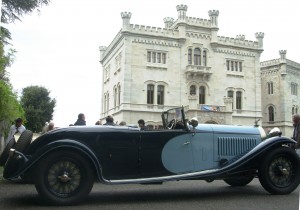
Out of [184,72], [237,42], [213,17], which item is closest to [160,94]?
[184,72]

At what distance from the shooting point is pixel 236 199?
534 centimetres

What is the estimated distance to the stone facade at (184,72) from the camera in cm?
2964

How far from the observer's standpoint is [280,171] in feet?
19.3

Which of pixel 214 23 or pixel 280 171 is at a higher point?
pixel 214 23

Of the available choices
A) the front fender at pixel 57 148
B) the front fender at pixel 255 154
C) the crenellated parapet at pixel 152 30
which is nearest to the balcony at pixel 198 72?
the crenellated parapet at pixel 152 30

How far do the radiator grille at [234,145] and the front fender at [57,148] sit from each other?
2181mm

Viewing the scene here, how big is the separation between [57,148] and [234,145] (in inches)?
121

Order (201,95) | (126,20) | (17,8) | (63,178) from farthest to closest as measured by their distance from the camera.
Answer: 1. (201,95)
2. (126,20)
3. (17,8)
4. (63,178)

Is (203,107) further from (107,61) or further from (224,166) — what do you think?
(224,166)

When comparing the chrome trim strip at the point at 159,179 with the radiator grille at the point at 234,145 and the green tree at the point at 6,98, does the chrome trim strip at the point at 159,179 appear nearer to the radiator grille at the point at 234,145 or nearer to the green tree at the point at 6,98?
the radiator grille at the point at 234,145

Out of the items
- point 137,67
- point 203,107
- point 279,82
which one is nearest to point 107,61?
point 137,67

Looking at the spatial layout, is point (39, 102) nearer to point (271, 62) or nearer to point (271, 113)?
point (271, 113)

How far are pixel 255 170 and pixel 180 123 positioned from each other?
5.04 feet

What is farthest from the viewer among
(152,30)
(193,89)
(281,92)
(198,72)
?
(281,92)
